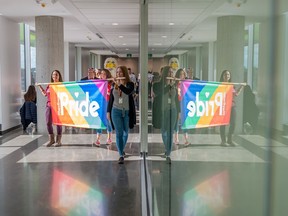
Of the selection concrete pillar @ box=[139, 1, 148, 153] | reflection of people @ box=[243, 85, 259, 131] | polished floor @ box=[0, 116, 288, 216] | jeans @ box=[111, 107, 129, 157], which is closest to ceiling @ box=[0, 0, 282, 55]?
reflection of people @ box=[243, 85, 259, 131]

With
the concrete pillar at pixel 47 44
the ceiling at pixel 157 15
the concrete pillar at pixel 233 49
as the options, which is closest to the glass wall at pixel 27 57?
the ceiling at pixel 157 15

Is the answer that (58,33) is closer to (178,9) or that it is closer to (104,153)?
(104,153)

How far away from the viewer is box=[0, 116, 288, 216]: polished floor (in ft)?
2.07

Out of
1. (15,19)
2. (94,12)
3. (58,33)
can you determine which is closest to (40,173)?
(94,12)

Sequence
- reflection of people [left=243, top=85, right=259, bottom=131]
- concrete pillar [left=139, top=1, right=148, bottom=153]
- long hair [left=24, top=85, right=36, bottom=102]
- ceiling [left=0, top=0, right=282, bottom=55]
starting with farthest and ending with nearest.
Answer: long hair [left=24, top=85, right=36, bottom=102]
concrete pillar [left=139, top=1, right=148, bottom=153]
ceiling [left=0, top=0, right=282, bottom=55]
reflection of people [left=243, top=85, right=259, bottom=131]

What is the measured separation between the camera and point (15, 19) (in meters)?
11.8

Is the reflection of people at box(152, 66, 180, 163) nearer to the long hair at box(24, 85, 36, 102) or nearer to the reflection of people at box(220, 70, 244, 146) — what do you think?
the reflection of people at box(220, 70, 244, 146)

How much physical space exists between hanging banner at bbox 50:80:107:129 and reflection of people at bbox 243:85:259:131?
8.20 m

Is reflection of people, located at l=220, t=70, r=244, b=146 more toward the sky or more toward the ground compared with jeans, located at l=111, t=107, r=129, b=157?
more toward the sky

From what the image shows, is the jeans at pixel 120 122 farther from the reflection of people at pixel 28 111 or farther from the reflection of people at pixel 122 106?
the reflection of people at pixel 28 111

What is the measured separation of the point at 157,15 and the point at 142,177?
10.1 feet

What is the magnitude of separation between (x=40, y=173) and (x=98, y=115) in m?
2.74

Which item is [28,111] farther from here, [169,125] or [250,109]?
[250,109]

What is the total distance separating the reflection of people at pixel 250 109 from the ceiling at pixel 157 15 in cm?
13
